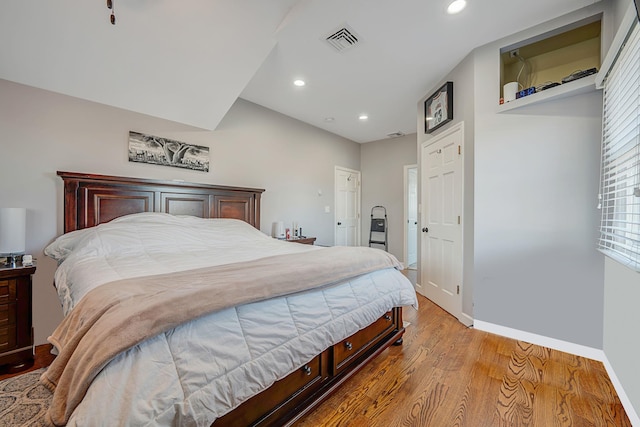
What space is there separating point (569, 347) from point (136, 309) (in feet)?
9.64

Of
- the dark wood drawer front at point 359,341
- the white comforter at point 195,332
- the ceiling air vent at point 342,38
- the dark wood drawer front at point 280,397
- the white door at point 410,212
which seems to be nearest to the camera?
the white comforter at point 195,332

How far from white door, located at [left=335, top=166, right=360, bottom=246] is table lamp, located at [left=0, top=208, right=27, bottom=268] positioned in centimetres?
402

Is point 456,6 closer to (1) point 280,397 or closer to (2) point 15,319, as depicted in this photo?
(1) point 280,397

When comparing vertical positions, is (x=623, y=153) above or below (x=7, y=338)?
above

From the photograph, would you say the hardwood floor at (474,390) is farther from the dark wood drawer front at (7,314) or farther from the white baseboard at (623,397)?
the dark wood drawer front at (7,314)

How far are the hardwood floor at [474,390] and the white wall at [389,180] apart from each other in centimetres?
321

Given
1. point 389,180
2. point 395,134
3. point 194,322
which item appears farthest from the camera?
point 389,180

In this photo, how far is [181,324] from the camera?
0.93 meters

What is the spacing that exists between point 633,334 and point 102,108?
13.7 ft

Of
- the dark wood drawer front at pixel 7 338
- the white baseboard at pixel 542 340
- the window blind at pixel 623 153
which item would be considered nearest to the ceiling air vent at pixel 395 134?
the window blind at pixel 623 153

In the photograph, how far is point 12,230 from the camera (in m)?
1.94

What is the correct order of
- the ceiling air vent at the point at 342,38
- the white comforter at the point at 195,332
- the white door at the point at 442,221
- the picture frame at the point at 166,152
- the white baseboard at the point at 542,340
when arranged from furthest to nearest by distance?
the white door at the point at 442,221 < the picture frame at the point at 166,152 < the ceiling air vent at the point at 342,38 < the white baseboard at the point at 542,340 < the white comforter at the point at 195,332

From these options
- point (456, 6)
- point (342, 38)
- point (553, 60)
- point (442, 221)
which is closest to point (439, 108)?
point (553, 60)

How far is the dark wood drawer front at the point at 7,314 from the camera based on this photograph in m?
1.83
